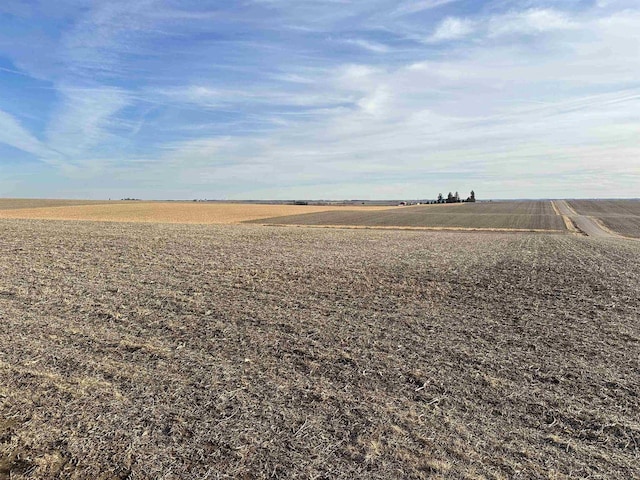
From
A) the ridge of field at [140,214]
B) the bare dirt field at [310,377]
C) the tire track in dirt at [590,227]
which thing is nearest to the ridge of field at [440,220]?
the tire track in dirt at [590,227]

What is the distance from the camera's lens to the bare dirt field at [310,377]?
3793 millimetres

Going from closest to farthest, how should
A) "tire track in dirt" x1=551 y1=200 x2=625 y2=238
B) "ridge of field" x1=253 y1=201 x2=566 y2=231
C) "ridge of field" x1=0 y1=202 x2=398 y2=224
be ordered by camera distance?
"tire track in dirt" x1=551 y1=200 x2=625 y2=238
"ridge of field" x1=0 y1=202 x2=398 y2=224
"ridge of field" x1=253 y1=201 x2=566 y2=231

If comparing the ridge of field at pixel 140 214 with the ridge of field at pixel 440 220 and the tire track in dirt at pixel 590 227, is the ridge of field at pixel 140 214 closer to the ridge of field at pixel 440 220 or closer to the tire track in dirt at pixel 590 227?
the ridge of field at pixel 440 220

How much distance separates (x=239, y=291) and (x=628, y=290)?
35.5ft

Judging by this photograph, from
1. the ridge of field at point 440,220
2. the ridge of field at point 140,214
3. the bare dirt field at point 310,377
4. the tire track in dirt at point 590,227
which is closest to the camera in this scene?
the bare dirt field at point 310,377

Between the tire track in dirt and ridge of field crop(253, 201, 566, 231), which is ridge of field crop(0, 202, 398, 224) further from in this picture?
the tire track in dirt

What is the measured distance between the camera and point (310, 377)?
5.50 meters

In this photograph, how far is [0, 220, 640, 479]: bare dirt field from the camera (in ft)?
12.4

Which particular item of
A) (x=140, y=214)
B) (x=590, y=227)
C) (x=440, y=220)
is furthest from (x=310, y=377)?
(x=140, y=214)

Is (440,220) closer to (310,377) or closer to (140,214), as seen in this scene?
(140,214)

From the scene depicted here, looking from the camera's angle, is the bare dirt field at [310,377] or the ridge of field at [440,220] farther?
the ridge of field at [440,220]

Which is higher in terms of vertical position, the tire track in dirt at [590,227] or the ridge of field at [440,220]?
the ridge of field at [440,220]

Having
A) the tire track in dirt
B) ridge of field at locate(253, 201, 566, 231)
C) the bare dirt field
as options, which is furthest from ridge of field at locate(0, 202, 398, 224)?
the tire track in dirt

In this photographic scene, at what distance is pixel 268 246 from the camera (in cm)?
1894
